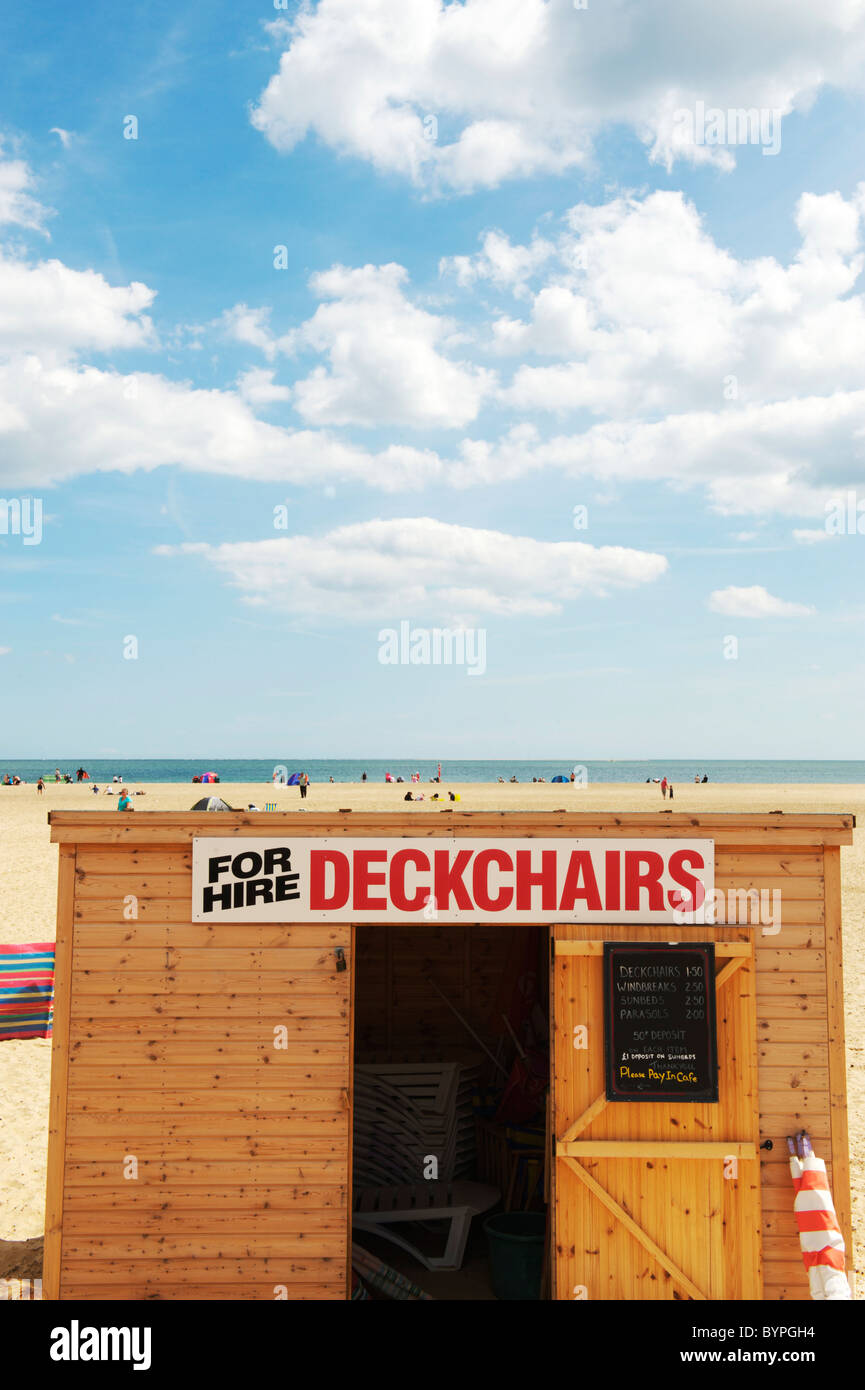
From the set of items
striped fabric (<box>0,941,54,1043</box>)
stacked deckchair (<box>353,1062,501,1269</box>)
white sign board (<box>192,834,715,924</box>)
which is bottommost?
stacked deckchair (<box>353,1062,501,1269</box>)

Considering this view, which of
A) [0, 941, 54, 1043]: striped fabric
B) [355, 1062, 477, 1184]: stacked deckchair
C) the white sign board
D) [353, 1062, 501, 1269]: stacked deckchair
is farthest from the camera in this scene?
[0, 941, 54, 1043]: striped fabric

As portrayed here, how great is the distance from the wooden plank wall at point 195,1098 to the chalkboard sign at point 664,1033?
214 cm

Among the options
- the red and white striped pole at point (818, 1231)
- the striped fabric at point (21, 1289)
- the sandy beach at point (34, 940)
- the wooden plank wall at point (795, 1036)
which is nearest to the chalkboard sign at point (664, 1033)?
the wooden plank wall at point (795, 1036)

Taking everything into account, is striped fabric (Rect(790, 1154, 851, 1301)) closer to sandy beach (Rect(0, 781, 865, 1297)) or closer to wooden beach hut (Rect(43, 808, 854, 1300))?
wooden beach hut (Rect(43, 808, 854, 1300))

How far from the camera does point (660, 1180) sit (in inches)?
283

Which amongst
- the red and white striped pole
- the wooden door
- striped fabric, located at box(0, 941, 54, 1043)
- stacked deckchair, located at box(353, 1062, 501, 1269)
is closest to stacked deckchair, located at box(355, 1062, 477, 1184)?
stacked deckchair, located at box(353, 1062, 501, 1269)

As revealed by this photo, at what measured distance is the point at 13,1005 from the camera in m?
10.4

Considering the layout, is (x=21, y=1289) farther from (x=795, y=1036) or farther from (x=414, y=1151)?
(x=795, y=1036)

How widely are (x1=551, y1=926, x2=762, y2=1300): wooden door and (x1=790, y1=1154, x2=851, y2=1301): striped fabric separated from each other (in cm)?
37

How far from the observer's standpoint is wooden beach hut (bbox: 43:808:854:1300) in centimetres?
717

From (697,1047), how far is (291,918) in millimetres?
3366
